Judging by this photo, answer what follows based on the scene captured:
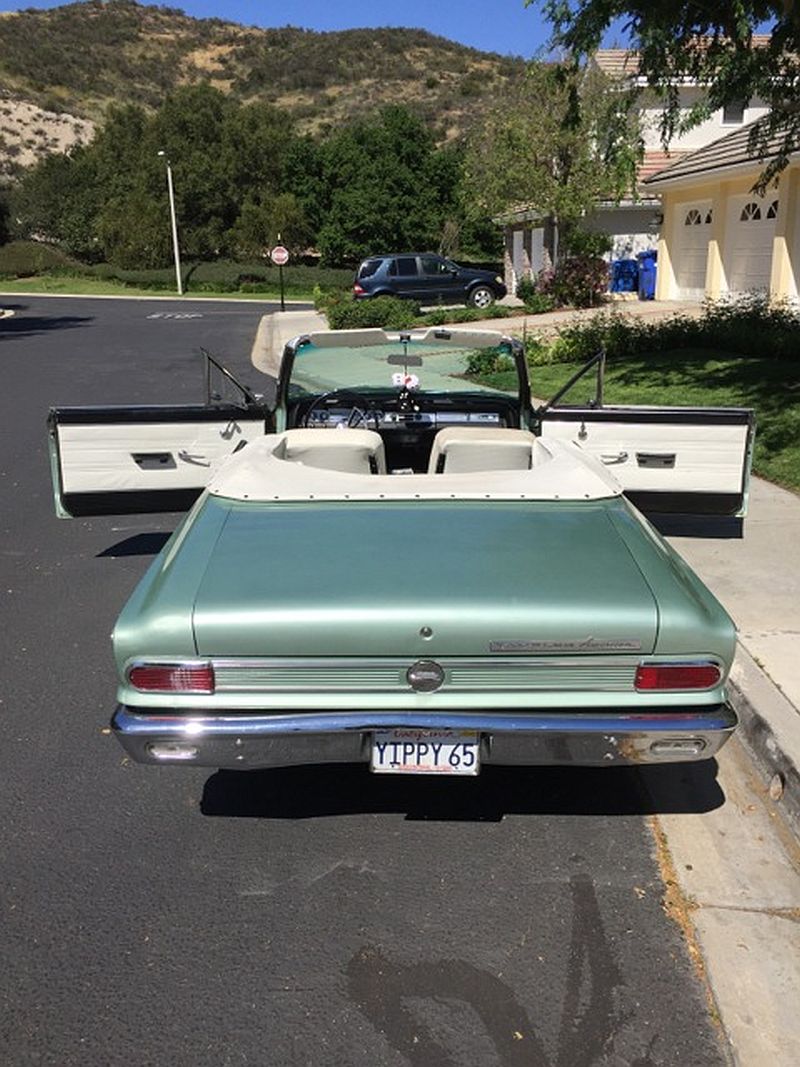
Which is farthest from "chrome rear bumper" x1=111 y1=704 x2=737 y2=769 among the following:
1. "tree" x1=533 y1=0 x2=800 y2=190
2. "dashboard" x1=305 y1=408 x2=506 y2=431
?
"tree" x1=533 y1=0 x2=800 y2=190

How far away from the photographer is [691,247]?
24188 mm

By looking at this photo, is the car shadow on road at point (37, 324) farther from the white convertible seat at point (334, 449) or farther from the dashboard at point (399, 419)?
the white convertible seat at point (334, 449)

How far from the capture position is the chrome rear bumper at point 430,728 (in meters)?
2.72

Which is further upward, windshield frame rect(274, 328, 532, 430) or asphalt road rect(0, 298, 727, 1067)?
windshield frame rect(274, 328, 532, 430)

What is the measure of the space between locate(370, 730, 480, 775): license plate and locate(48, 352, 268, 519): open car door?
2850 mm

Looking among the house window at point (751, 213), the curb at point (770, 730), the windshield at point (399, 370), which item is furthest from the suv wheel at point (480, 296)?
the curb at point (770, 730)

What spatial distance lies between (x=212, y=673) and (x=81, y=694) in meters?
1.84

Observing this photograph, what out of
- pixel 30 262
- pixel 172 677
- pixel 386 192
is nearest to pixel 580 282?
pixel 172 677

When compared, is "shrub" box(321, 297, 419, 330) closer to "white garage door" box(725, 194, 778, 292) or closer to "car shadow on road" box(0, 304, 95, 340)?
"white garage door" box(725, 194, 778, 292)

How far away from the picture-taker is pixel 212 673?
2.73 meters

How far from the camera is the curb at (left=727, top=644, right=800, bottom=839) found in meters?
3.36

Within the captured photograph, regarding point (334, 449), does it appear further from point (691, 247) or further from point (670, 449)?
point (691, 247)

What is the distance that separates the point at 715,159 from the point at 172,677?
70.8 feet

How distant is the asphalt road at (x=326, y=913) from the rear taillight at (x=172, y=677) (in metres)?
0.71
